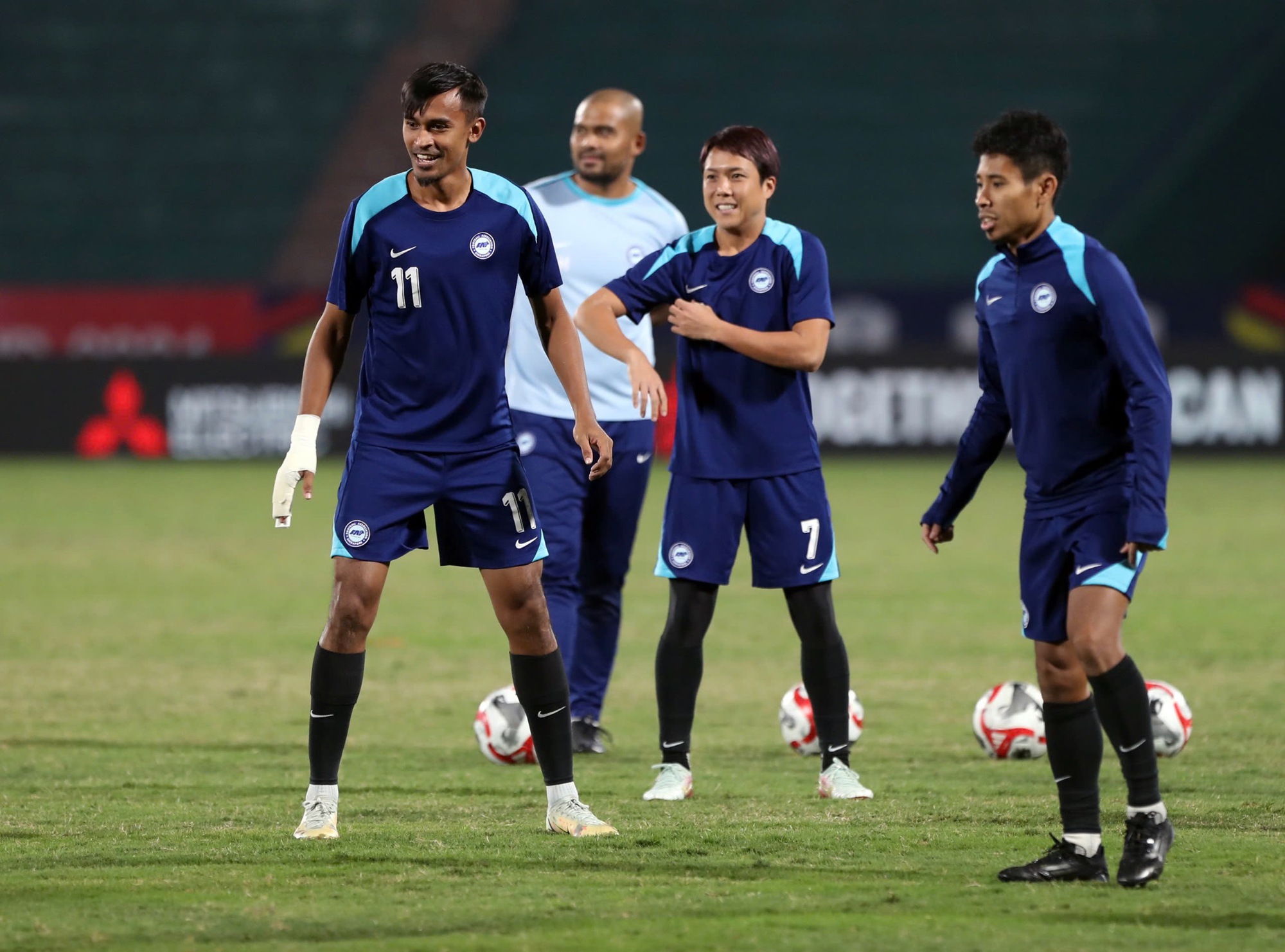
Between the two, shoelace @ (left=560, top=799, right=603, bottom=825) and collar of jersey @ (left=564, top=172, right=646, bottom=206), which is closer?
shoelace @ (left=560, top=799, right=603, bottom=825)

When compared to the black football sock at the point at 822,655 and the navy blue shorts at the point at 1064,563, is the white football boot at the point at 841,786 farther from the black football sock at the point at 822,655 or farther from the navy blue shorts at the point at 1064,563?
the navy blue shorts at the point at 1064,563

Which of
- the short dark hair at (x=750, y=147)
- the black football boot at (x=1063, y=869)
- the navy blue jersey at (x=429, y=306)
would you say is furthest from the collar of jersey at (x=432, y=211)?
the black football boot at (x=1063, y=869)

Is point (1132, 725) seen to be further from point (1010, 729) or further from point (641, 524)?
point (641, 524)

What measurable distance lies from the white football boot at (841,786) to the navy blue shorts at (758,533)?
0.57 m

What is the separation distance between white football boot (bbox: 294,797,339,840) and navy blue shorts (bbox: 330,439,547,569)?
636 mm

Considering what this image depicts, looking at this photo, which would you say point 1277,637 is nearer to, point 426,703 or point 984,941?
point 426,703

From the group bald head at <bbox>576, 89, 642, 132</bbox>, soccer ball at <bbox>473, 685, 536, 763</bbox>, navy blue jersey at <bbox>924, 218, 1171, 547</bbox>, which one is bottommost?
soccer ball at <bbox>473, 685, 536, 763</bbox>

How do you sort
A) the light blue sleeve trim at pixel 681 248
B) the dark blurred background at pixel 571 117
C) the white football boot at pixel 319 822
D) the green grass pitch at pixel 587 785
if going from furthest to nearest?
the dark blurred background at pixel 571 117 < the light blue sleeve trim at pixel 681 248 < the white football boot at pixel 319 822 < the green grass pitch at pixel 587 785

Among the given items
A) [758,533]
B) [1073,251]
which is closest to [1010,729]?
[758,533]

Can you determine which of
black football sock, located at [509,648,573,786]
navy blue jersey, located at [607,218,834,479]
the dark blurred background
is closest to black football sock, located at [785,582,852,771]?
navy blue jersey, located at [607,218,834,479]

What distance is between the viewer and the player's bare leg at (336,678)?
4.72 meters

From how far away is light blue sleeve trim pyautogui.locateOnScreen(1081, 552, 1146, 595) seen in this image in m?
4.19

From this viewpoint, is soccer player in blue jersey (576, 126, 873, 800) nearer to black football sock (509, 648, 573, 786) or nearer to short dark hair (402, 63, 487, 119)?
black football sock (509, 648, 573, 786)

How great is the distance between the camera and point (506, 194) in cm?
493
